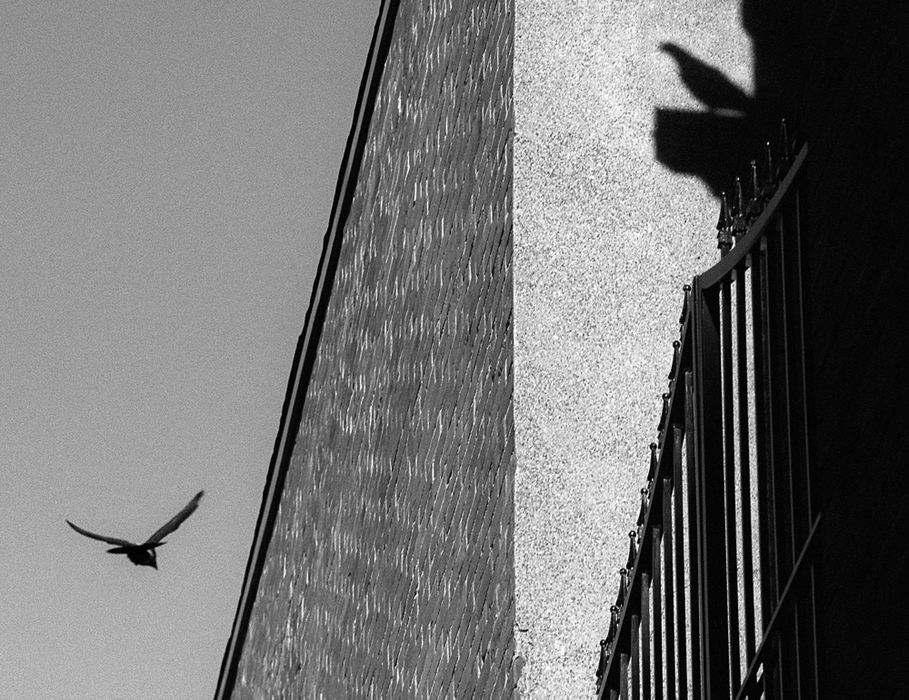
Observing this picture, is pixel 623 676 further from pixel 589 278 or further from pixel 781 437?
pixel 589 278

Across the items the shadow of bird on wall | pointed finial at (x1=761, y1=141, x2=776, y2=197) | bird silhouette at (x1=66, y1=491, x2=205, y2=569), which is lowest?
bird silhouette at (x1=66, y1=491, x2=205, y2=569)

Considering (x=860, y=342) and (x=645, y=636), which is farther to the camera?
(x=645, y=636)

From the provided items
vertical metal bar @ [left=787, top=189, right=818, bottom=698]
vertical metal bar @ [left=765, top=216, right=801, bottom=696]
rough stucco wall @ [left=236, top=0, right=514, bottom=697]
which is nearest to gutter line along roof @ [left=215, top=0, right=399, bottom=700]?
rough stucco wall @ [left=236, top=0, right=514, bottom=697]

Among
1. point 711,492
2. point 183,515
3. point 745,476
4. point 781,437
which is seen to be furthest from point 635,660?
point 183,515

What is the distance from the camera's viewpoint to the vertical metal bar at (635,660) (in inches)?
215

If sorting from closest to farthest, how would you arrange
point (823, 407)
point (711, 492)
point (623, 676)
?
point (823, 407) < point (711, 492) < point (623, 676)

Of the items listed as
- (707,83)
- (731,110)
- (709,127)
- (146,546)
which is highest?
(707,83)

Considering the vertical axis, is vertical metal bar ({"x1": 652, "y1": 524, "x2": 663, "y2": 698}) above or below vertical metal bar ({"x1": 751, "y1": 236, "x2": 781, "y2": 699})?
below

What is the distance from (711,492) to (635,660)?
84 centimetres

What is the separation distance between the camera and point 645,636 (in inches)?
212

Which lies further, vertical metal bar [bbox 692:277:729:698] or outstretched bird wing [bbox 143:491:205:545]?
outstretched bird wing [bbox 143:491:205:545]

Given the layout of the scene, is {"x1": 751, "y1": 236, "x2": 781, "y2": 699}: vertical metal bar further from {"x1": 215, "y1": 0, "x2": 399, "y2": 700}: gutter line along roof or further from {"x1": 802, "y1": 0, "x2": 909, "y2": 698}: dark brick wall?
{"x1": 215, "y1": 0, "x2": 399, "y2": 700}: gutter line along roof

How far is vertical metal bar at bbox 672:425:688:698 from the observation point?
4.98 m

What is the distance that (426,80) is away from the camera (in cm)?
1025
